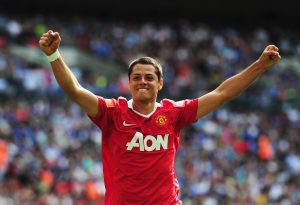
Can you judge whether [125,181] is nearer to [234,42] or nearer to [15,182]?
[15,182]

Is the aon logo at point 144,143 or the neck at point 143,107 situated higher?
the neck at point 143,107

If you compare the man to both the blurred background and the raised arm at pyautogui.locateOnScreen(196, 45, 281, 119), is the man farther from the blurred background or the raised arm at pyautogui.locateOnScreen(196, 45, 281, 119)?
the blurred background

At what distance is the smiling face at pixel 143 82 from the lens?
19.1ft

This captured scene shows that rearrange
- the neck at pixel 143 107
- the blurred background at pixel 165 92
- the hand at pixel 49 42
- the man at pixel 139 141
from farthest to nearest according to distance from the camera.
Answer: the blurred background at pixel 165 92 < the neck at pixel 143 107 < the man at pixel 139 141 < the hand at pixel 49 42

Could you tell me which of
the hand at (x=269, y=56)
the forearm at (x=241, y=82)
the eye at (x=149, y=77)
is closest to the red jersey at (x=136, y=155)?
the eye at (x=149, y=77)

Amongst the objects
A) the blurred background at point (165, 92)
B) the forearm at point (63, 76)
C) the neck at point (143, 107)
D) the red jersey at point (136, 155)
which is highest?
the blurred background at point (165, 92)

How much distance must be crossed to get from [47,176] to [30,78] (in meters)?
4.55

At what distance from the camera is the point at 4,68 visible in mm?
19047

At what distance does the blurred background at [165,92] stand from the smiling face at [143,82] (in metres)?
8.69

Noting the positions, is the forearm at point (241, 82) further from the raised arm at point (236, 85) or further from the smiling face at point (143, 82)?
the smiling face at point (143, 82)

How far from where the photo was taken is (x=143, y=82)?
5.82 metres

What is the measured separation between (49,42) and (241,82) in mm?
1520

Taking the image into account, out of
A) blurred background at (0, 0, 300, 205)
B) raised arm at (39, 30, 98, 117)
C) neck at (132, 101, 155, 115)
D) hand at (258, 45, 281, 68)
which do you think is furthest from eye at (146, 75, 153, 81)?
blurred background at (0, 0, 300, 205)

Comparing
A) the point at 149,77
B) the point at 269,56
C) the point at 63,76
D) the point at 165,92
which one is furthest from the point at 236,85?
the point at 165,92
